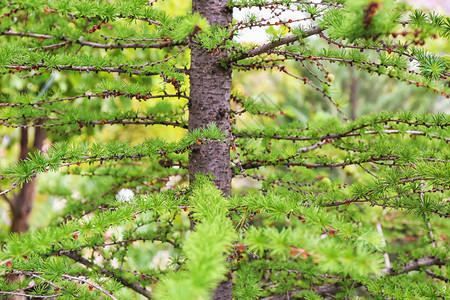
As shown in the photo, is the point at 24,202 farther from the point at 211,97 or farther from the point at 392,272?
the point at 392,272

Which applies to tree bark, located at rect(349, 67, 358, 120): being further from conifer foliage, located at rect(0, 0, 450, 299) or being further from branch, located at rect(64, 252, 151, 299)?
branch, located at rect(64, 252, 151, 299)

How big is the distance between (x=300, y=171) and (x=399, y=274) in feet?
2.98

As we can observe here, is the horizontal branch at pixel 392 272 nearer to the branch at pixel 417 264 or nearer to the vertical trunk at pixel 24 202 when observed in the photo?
the branch at pixel 417 264

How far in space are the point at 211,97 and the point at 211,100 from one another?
0.6 inches

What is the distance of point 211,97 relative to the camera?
5.67 feet

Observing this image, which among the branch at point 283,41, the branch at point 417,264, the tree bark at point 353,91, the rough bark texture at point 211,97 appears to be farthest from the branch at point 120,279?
the tree bark at point 353,91

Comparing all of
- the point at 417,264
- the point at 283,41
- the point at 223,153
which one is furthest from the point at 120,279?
the point at 417,264

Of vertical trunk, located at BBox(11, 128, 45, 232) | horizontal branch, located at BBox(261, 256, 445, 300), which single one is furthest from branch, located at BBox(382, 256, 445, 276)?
vertical trunk, located at BBox(11, 128, 45, 232)

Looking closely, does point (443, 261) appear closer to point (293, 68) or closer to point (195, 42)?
point (195, 42)

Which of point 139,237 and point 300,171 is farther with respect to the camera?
point 300,171

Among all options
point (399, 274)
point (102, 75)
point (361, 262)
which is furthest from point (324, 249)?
point (102, 75)

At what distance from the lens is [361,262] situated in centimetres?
85

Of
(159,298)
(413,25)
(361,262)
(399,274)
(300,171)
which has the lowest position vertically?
(399,274)

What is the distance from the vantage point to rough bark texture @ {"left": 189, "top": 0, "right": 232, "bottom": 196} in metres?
1.72
